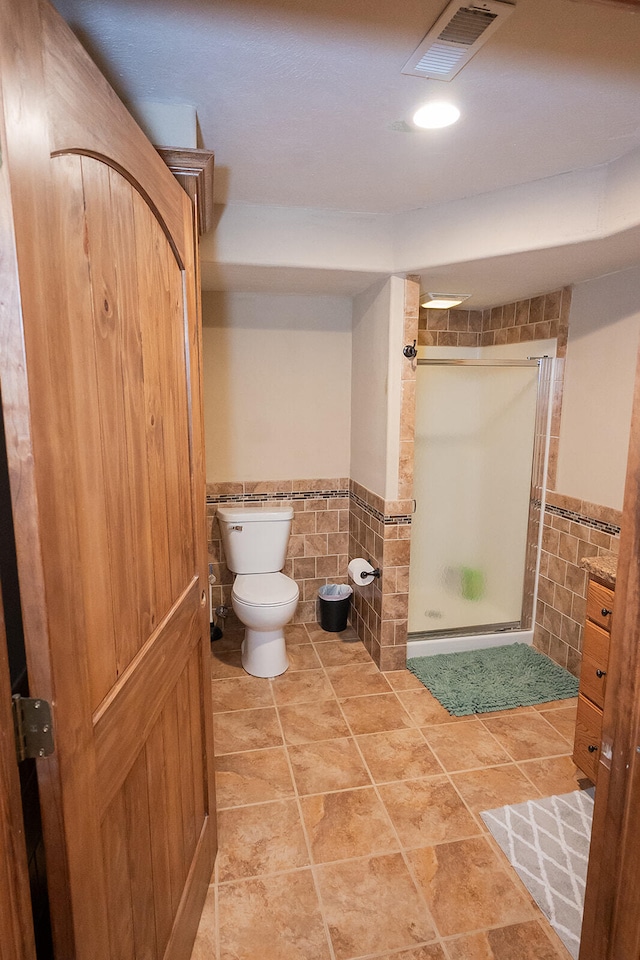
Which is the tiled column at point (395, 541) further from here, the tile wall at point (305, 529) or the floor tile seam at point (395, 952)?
the floor tile seam at point (395, 952)

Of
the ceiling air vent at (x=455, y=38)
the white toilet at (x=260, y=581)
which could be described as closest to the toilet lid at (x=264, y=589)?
the white toilet at (x=260, y=581)

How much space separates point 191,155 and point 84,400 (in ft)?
2.78

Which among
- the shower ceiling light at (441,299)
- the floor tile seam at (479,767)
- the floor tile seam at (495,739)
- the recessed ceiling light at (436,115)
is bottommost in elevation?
the floor tile seam at (479,767)

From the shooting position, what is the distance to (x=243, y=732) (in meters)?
2.33

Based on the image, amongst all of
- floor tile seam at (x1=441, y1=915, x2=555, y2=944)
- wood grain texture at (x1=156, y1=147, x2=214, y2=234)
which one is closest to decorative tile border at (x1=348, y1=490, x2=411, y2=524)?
floor tile seam at (x1=441, y1=915, x2=555, y2=944)

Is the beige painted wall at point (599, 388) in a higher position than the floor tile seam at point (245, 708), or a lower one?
higher

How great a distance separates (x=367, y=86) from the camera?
134cm

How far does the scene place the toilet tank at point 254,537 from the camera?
9.70 ft

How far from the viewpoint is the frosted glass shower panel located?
3086 millimetres

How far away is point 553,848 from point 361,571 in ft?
4.95

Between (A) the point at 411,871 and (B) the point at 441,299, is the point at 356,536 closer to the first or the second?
(B) the point at 441,299

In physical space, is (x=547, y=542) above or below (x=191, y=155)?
below

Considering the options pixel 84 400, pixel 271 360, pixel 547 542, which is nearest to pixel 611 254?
pixel 547 542

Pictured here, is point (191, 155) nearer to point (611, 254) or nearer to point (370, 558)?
point (611, 254)
